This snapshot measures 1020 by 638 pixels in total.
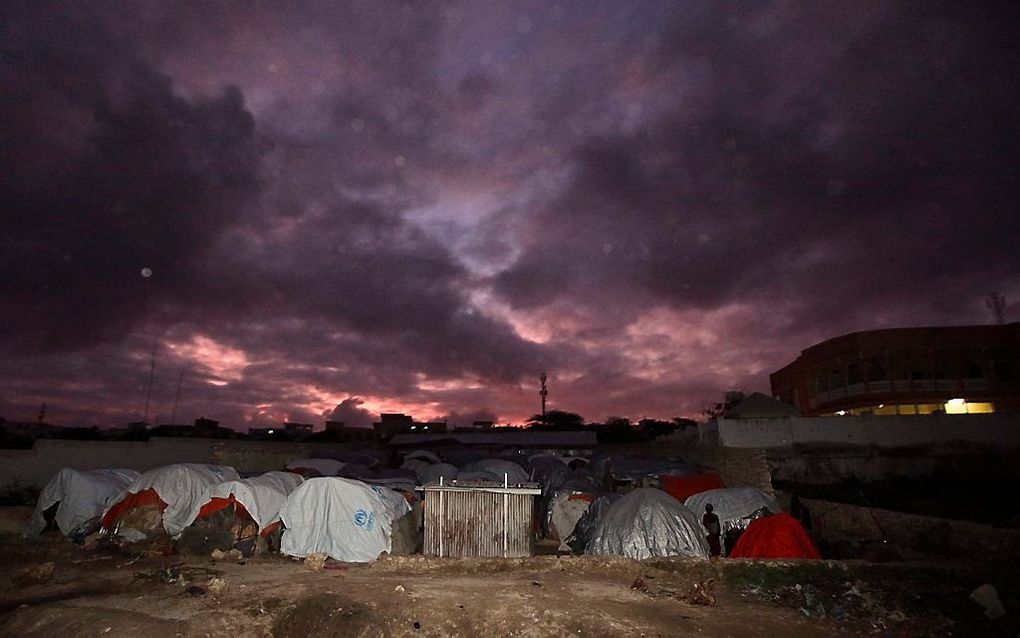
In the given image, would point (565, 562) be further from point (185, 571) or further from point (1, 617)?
point (1, 617)

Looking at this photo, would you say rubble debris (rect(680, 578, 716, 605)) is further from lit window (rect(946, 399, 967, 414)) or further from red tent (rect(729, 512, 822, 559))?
lit window (rect(946, 399, 967, 414))

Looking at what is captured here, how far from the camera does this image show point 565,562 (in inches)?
513

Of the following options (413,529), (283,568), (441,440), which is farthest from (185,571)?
(441,440)

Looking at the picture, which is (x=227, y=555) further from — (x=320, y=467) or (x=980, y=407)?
(x=980, y=407)

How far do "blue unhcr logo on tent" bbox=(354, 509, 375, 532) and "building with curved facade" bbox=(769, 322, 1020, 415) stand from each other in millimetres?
33126

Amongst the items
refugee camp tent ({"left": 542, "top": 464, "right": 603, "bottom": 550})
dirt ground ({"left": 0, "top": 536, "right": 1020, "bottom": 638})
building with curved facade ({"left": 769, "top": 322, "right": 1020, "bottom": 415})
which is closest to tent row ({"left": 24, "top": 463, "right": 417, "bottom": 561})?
dirt ground ({"left": 0, "top": 536, "right": 1020, "bottom": 638})

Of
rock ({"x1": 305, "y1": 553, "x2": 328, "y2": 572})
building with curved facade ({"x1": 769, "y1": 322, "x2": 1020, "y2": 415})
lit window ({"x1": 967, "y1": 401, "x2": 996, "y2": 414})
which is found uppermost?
building with curved facade ({"x1": 769, "y1": 322, "x2": 1020, "y2": 415})

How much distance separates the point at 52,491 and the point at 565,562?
15405mm

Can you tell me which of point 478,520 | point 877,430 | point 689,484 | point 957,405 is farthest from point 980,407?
point 478,520

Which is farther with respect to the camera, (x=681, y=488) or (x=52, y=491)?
(x=681, y=488)

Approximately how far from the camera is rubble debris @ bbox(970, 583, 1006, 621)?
931 centimetres

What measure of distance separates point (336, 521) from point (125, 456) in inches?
558

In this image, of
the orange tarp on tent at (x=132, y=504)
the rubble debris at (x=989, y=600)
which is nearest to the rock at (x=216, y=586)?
the orange tarp on tent at (x=132, y=504)

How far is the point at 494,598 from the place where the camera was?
10195 mm
